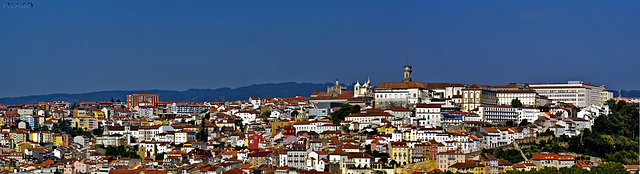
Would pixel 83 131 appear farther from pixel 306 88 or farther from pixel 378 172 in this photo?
pixel 306 88

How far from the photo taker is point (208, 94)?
17400 centimetres

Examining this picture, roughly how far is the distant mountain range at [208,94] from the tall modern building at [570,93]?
9625 cm

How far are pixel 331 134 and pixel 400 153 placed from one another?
7.12m

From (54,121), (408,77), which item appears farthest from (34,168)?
(408,77)

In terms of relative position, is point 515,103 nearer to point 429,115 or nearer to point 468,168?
point 429,115

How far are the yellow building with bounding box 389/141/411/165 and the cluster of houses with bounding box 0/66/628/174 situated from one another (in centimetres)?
4

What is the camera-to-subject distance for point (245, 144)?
48.6m

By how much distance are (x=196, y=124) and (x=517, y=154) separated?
22.8 meters

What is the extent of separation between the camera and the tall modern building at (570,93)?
58062 mm

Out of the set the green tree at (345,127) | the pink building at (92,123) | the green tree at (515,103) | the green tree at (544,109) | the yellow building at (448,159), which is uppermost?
the green tree at (515,103)

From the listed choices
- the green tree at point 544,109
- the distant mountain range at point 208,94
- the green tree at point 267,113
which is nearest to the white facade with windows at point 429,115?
the green tree at point 544,109

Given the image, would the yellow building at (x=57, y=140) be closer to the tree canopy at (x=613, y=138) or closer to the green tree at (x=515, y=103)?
the green tree at (x=515, y=103)

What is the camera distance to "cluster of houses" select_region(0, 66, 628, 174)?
40.6m

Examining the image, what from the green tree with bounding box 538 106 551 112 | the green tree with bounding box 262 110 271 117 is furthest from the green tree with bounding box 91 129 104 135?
the green tree with bounding box 538 106 551 112
